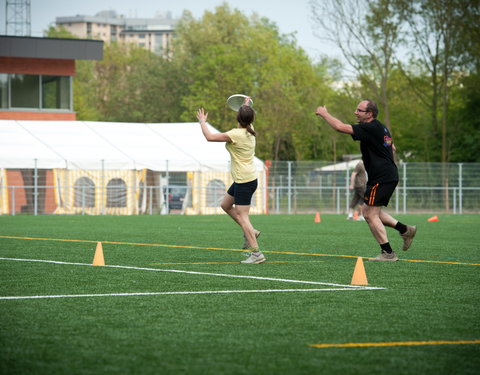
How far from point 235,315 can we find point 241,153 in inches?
183

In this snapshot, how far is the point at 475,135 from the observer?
48688mm

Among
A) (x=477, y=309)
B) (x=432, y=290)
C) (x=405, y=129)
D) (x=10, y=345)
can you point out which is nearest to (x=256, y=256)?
(x=432, y=290)

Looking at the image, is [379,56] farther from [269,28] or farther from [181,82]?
[269,28]

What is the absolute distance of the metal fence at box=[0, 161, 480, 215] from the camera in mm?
34406

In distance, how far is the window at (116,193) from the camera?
35.4 metres

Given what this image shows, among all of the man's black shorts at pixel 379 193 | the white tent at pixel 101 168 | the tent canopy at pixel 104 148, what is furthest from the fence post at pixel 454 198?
the man's black shorts at pixel 379 193

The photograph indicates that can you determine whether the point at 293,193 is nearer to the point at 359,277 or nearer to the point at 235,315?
the point at 359,277

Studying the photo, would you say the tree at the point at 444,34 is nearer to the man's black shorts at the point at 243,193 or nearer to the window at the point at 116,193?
the window at the point at 116,193

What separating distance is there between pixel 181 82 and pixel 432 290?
63.9 meters

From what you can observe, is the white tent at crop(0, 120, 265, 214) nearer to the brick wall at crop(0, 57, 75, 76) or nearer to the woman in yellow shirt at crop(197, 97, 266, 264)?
the brick wall at crop(0, 57, 75, 76)

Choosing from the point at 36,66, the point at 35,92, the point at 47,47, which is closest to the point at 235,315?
the point at 47,47

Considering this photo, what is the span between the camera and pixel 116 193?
116ft

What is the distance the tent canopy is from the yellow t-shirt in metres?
23.6

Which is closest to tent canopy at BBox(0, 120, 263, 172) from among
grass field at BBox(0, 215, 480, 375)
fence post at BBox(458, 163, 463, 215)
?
fence post at BBox(458, 163, 463, 215)
